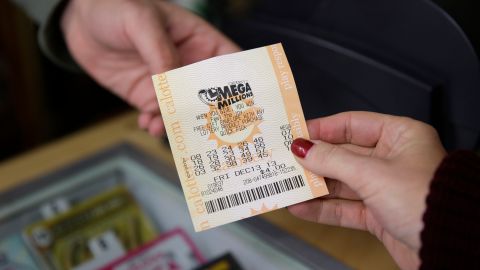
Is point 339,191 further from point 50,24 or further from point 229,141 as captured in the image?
point 50,24

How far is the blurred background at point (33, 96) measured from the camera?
1.33 metres

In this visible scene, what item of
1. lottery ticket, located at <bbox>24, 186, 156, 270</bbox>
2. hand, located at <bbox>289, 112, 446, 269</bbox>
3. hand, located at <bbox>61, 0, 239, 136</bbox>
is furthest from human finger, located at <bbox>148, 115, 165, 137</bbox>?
hand, located at <bbox>289, 112, 446, 269</bbox>

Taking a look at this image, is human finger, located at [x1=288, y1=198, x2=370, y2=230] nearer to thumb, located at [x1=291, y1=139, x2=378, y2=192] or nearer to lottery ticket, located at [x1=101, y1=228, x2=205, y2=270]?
thumb, located at [x1=291, y1=139, x2=378, y2=192]

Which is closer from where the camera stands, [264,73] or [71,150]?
[264,73]

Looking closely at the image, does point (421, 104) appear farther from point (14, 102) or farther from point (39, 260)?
point (14, 102)

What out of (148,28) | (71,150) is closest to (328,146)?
(148,28)

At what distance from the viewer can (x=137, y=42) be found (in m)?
0.62

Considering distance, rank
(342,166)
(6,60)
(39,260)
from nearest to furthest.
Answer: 1. (342,166)
2. (39,260)
3. (6,60)

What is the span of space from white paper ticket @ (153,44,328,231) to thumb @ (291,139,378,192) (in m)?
0.02

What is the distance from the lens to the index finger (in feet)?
1.65

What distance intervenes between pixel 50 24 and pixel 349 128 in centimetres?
54

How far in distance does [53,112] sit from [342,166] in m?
1.25

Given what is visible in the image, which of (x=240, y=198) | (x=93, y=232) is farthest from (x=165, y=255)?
(x=240, y=198)

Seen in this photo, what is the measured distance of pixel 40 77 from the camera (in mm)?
1386
